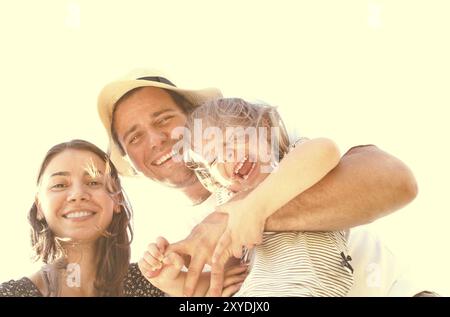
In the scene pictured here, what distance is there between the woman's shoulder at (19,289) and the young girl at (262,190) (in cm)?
46

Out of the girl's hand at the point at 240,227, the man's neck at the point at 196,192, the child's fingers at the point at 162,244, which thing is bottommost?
the child's fingers at the point at 162,244

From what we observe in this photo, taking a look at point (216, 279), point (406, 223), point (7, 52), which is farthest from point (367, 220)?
point (7, 52)

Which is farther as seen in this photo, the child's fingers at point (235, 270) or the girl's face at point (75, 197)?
the girl's face at point (75, 197)

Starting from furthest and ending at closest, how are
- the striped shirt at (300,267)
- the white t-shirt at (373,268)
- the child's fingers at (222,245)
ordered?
the white t-shirt at (373,268) → the child's fingers at (222,245) → the striped shirt at (300,267)

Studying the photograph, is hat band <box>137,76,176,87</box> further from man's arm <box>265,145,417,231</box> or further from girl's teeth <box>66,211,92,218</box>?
man's arm <box>265,145,417,231</box>

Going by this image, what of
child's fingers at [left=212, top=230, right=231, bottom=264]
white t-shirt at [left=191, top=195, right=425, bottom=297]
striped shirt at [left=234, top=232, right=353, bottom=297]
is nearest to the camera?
striped shirt at [left=234, top=232, right=353, bottom=297]

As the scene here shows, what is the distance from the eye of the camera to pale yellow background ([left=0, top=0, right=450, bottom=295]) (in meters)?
2.09

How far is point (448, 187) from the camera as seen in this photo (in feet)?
6.87

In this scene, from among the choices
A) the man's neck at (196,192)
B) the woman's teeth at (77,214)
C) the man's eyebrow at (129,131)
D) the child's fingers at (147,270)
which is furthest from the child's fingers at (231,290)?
the man's eyebrow at (129,131)

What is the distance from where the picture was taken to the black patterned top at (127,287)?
80.5 inches

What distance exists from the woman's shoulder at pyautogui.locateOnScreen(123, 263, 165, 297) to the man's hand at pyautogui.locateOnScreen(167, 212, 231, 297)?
0.56 ft

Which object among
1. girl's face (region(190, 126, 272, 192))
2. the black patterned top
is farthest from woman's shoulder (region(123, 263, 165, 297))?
girl's face (region(190, 126, 272, 192))

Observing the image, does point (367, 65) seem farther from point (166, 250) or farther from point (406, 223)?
point (166, 250)

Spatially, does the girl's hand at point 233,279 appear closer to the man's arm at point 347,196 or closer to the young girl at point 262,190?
the young girl at point 262,190
